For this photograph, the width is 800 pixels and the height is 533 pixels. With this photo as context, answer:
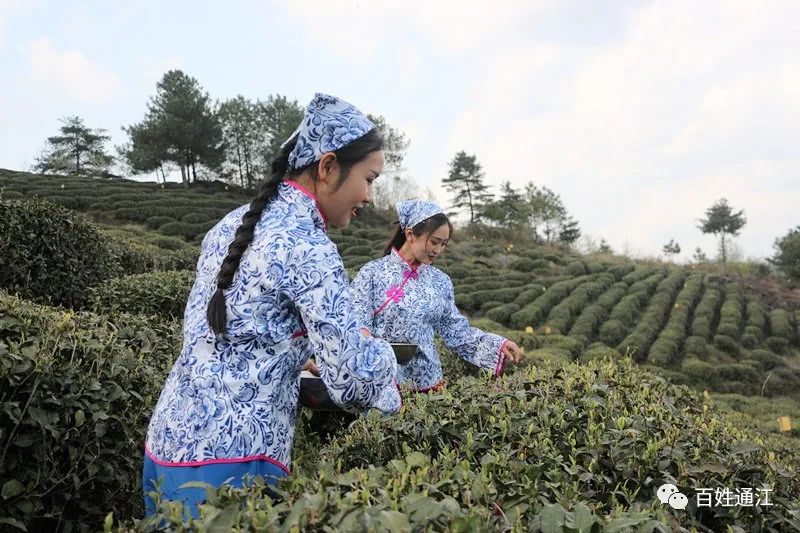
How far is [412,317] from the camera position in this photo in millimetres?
2947

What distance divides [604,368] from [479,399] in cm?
90

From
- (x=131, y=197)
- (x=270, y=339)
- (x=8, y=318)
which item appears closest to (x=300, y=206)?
(x=270, y=339)

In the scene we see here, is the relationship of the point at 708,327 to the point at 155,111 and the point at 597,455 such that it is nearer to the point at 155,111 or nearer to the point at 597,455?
the point at 597,455

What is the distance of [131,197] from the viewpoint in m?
21.8

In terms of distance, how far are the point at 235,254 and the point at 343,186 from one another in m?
0.28

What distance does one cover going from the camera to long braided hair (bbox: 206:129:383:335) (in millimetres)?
1261

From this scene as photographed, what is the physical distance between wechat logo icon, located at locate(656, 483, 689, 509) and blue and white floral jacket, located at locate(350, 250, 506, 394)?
146 centimetres

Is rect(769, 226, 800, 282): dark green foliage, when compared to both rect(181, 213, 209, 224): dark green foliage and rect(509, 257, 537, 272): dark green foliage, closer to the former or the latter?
rect(509, 257, 537, 272): dark green foliage

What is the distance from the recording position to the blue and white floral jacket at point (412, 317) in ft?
9.62

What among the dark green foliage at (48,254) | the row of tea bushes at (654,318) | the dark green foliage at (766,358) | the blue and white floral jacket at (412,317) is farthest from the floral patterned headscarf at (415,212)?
the dark green foliage at (766,358)

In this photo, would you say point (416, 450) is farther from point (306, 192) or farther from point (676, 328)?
point (676, 328)

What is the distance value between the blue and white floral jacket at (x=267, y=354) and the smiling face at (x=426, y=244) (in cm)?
172

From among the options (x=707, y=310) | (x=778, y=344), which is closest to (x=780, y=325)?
(x=778, y=344)

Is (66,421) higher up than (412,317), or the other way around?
(412,317)
